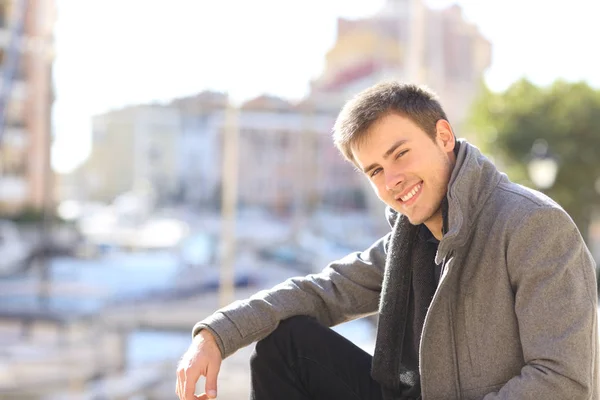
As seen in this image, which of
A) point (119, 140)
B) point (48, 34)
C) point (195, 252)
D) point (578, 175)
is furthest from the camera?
point (119, 140)

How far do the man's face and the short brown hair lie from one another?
11 mm

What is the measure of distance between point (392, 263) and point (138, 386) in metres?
8.32

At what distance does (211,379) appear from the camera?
5.60 feet

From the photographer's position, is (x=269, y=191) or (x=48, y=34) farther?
(x=269, y=191)

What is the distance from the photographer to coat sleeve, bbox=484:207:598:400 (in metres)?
1.31

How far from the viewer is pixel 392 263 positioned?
5.35 feet

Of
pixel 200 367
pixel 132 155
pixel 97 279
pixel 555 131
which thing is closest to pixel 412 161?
pixel 200 367

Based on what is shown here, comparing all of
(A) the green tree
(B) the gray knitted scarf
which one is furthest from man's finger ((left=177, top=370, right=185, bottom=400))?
(A) the green tree

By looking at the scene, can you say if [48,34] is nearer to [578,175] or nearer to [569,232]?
[578,175]

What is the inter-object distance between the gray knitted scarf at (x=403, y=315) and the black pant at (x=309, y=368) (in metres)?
0.08

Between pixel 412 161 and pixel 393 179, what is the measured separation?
0.05m

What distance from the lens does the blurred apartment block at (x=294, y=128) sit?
43219 millimetres

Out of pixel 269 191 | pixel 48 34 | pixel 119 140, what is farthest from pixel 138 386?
pixel 119 140

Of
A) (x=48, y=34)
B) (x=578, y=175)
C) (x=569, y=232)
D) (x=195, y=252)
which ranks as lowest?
(x=195, y=252)
